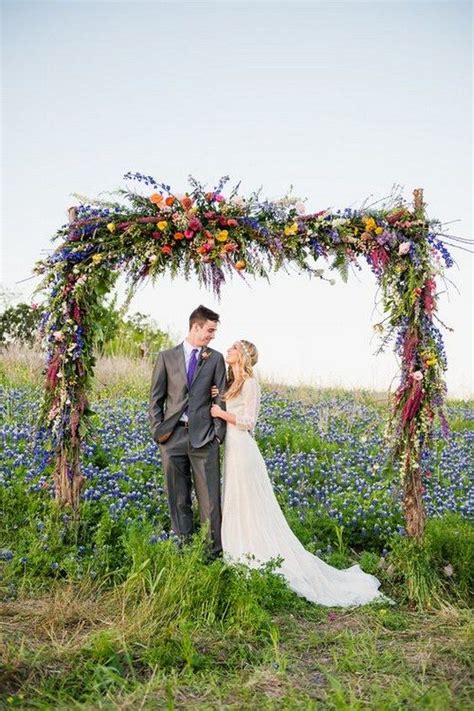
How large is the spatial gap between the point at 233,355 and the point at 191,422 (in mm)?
726

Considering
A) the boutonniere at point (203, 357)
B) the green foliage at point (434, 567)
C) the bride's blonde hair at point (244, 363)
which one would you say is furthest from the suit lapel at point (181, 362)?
the green foliage at point (434, 567)

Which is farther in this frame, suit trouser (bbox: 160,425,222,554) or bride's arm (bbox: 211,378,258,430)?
suit trouser (bbox: 160,425,222,554)

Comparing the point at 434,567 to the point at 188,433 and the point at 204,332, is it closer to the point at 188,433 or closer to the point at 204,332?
Answer: the point at 188,433

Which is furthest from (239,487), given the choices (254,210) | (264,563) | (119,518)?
(254,210)

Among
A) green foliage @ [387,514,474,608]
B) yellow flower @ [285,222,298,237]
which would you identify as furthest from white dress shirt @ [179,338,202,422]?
green foliage @ [387,514,474,608]

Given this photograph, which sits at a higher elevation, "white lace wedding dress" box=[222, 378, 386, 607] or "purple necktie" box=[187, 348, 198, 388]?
"purple necktie" box=[187, 348, 198, 388]

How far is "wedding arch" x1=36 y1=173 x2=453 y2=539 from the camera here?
714cm

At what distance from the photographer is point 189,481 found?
7293 millimetres

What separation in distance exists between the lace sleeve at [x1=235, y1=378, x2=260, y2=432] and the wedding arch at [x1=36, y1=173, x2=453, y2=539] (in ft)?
3.16

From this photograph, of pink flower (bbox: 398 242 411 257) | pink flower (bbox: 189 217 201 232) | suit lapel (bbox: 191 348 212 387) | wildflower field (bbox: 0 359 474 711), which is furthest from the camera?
pink flower (bbox: 398 242 411 257)

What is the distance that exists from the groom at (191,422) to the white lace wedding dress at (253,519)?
141 mm

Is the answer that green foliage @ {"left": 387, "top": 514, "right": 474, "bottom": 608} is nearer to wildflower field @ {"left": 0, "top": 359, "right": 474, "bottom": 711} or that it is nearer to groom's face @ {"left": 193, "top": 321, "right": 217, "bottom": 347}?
wildflower field @ {"left": 0, "top": 359, "right": 474, "bottom": 711}

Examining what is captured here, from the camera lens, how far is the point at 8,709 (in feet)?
14.4

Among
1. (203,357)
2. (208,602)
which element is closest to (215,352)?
(203,357)
